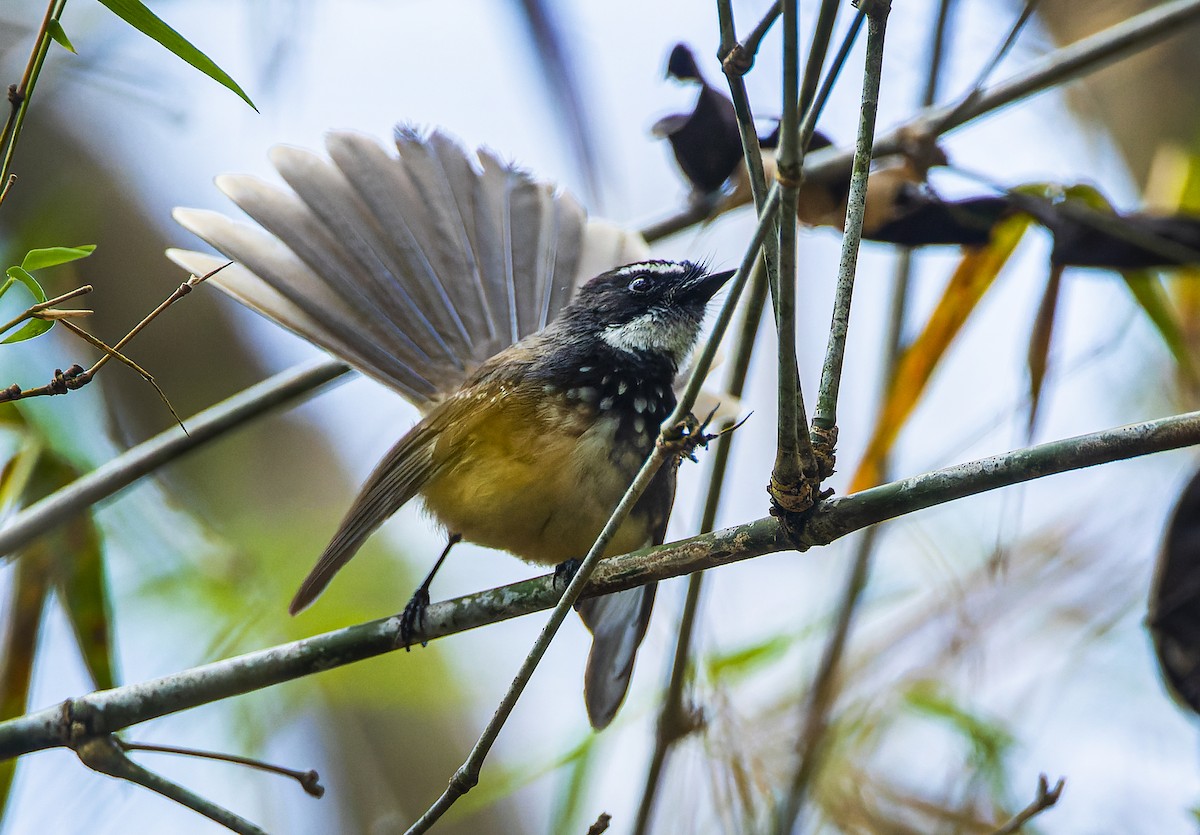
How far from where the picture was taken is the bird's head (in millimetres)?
3035

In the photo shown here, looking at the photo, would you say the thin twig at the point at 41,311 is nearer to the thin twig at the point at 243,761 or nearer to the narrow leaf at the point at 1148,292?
the thin twig at the point at 243,761

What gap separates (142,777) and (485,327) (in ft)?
6.10

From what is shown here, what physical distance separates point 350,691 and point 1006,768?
2.58m

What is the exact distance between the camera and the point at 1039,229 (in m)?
2.85

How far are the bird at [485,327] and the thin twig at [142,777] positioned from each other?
65 cm

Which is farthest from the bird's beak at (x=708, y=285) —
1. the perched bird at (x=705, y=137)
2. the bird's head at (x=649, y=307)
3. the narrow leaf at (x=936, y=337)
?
the narrow leaf at (x=936, y=337)

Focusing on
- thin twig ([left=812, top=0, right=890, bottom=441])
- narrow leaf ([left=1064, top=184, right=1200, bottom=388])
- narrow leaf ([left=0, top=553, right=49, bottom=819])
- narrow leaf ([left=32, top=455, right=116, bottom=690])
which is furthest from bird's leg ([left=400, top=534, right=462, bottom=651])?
narrow leaf ([left=1064, top=184, right=1200, bottom=388])

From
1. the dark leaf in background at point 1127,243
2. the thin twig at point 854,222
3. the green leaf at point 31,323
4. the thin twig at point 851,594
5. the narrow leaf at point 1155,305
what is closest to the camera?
the thin twig at point 854,222

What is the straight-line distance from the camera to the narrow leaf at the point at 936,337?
2760 mm

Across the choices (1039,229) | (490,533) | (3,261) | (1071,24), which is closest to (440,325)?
(490,533)

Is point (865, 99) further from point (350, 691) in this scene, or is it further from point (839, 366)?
point (350, 691)

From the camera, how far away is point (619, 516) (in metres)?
1.46

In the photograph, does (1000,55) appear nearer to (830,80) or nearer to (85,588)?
(830,80)

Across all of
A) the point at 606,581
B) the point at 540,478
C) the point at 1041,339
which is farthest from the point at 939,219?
the point at 606,581
